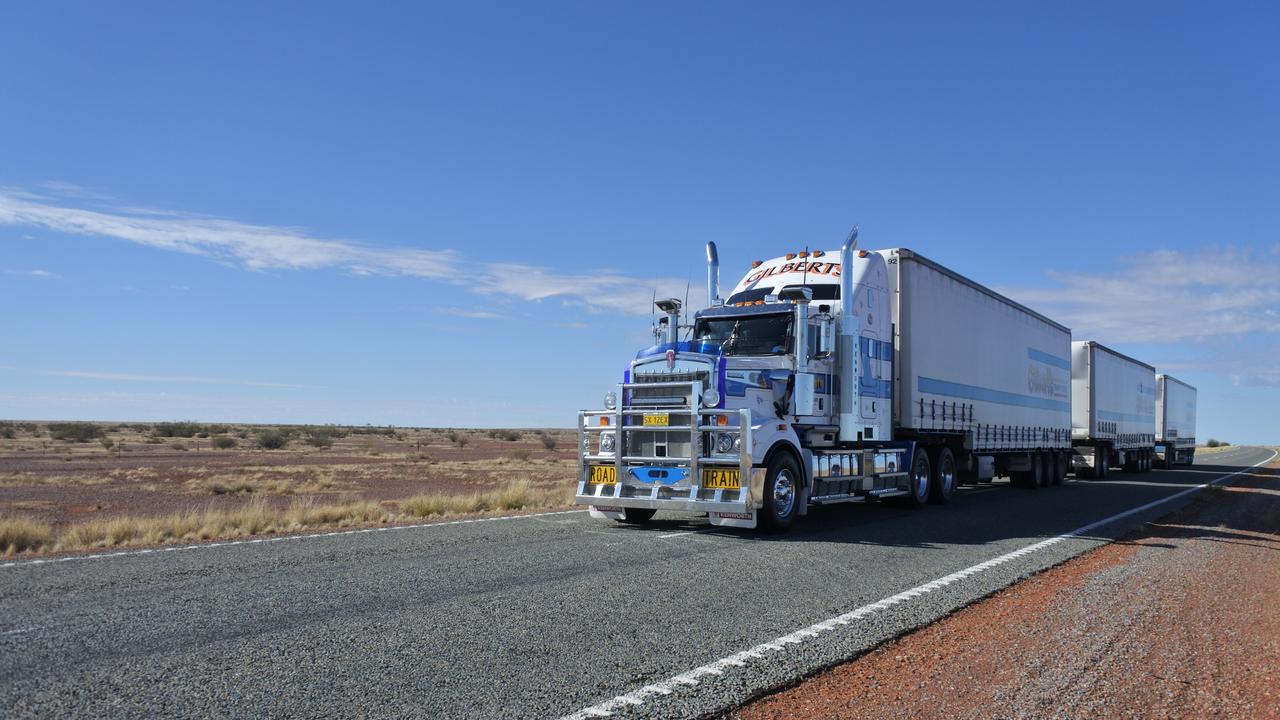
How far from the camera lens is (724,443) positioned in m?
12.2

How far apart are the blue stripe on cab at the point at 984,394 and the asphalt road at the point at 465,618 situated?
5460 millimetres

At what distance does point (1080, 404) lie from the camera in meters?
30.8

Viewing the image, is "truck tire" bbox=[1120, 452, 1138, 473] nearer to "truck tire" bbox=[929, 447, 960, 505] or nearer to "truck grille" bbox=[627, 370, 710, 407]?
"truck tire" bbox=[929, 447, 960, 505]

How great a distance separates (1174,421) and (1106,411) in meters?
16.6

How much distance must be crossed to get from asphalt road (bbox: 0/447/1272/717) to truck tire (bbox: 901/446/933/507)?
4694mm

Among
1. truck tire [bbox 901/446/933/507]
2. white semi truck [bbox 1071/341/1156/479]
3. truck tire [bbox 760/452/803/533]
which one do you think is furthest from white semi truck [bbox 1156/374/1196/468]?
truck tire [bbox 760/452/803/533]

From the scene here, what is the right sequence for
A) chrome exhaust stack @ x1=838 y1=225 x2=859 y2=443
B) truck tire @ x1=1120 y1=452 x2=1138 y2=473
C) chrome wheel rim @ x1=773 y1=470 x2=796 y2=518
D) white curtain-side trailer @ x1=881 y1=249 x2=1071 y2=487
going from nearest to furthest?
chrome wheel rim @ x1=773 y1=470 x2=796 y2=518
chrome exhaust stack @ x1=838 y1=225 x2=859 y2=443
white curtain-side trailer @ x1=881 y1=249 x2=1071 y2=487
truck tire @ x1=1120 y1=452 x2=1138 y2=473

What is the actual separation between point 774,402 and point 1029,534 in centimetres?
407

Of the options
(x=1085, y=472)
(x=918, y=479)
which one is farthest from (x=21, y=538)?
(x=1085, y=472)

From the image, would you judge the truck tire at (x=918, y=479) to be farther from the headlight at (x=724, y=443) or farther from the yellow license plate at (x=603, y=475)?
the yellow license plate at (x=603, y=475)

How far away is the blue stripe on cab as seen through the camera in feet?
57.1

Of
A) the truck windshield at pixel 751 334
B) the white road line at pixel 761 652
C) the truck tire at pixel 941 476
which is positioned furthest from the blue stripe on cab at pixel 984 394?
the white road line at pixel 761 652

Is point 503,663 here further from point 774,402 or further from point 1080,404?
point 1080,404

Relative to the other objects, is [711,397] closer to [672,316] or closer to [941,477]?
[672,316]
